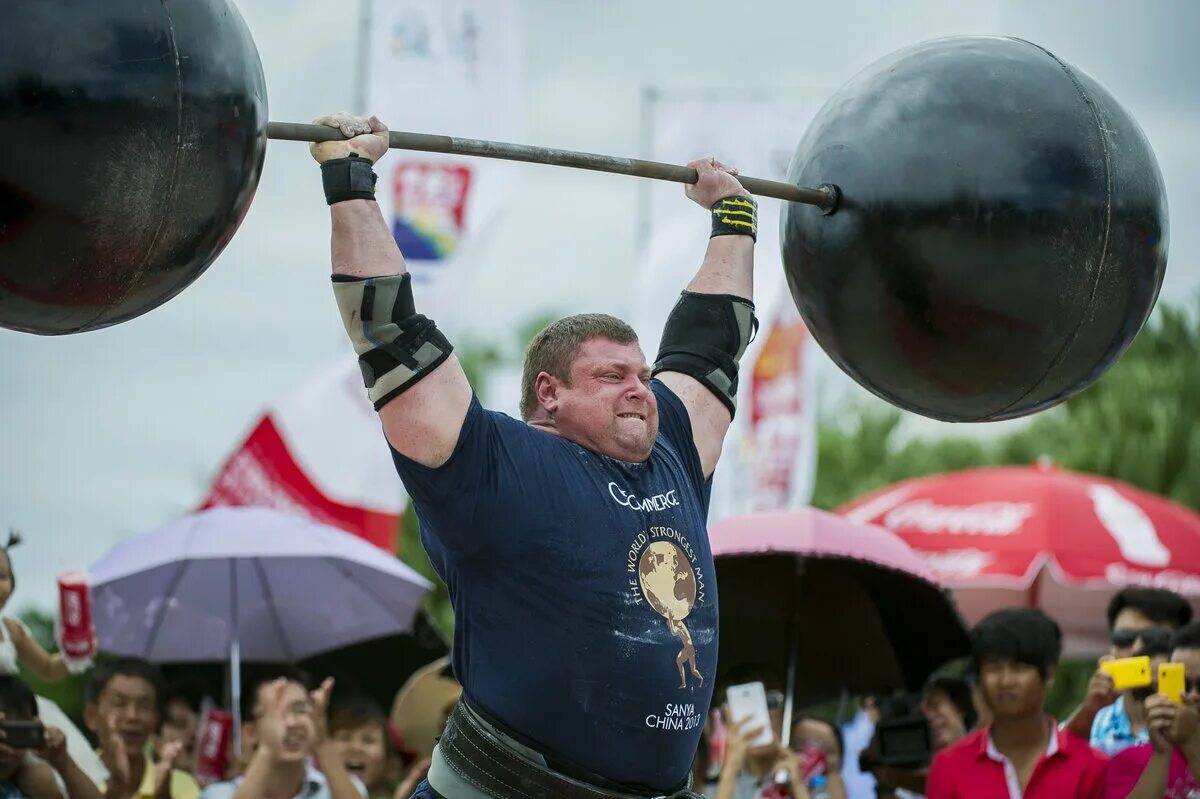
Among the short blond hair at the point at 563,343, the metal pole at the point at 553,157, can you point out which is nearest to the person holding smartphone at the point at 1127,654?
the metal pole at the point at 553,157

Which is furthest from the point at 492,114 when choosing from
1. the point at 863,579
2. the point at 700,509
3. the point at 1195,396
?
the point at 1195,396

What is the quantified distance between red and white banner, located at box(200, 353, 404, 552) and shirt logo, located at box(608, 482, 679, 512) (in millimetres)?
6485

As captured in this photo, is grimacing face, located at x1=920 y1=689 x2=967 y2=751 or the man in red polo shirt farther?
grimacing face, located at x1=920 y1=689 x2=967 y2=751

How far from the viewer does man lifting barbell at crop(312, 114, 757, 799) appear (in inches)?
155

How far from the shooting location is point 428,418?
393cm

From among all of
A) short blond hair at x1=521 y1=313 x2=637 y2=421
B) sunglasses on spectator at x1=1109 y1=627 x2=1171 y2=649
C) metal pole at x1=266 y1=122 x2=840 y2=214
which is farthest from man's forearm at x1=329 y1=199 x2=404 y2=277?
sunglasses on spectator at x1=1109 y1=627 x2=1171 y2=649

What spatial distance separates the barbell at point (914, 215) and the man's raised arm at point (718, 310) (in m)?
0.16

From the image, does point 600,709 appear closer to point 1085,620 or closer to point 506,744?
point 506,744

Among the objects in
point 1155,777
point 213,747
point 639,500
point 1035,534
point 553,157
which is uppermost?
point 553,157

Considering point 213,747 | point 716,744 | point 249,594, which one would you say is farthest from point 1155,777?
point 249,594

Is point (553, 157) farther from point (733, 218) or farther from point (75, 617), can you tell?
point (75, 617)

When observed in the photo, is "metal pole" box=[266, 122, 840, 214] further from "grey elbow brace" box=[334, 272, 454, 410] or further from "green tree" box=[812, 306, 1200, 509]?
"green tree" box=[812, 306, 1200, 509]

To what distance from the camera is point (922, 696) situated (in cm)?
808

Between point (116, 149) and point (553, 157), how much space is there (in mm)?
1143
